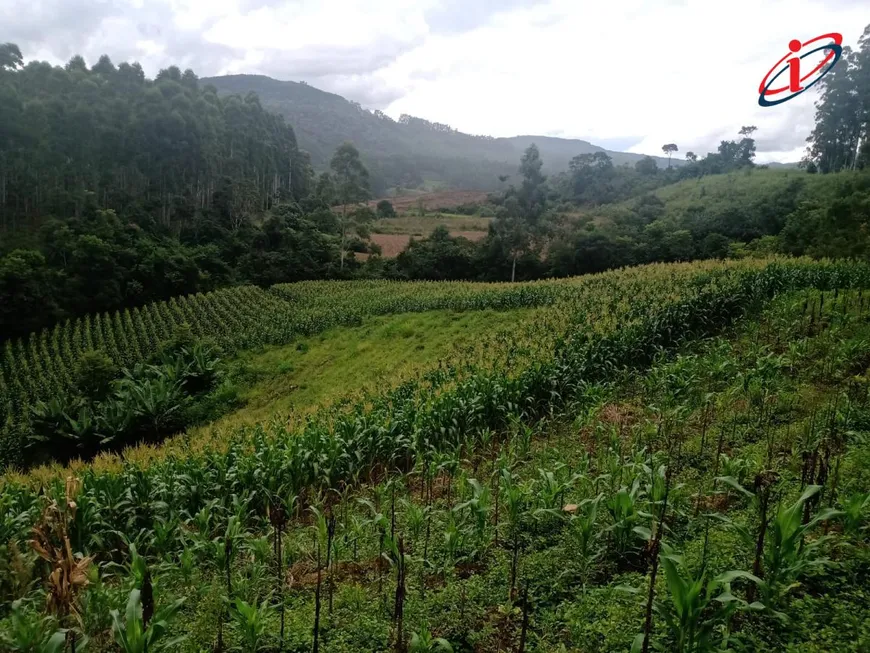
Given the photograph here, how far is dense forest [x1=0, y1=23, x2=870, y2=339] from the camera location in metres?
30.8

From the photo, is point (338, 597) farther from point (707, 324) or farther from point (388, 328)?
point (388, 328)

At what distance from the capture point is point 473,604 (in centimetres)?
363

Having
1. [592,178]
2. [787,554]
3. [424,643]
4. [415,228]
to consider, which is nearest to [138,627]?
[424,643]

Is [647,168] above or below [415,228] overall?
above

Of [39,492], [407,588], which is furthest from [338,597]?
[39,492]

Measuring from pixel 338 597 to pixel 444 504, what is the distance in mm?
1920

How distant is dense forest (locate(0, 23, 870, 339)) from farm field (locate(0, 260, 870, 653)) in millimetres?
14279

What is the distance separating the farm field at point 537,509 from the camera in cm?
315

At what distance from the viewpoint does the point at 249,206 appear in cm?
5062

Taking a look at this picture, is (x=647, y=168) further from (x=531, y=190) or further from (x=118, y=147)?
(x=118, y=147)

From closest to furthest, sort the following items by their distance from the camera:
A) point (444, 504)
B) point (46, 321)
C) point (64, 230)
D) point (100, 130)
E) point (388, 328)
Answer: point (444, 504) < point (388, 328) < point (46, 321) < point (64, 230) < point (100, 130)

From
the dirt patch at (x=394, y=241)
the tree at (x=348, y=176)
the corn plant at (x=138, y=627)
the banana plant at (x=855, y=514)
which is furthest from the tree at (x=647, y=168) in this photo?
the corn plant at (x=138, y=627)

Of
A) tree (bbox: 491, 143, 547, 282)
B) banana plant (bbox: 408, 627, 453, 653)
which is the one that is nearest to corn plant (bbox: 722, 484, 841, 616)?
banana plant (bbox: 408, 627, 453, 653)

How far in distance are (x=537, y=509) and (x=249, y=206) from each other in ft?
170
